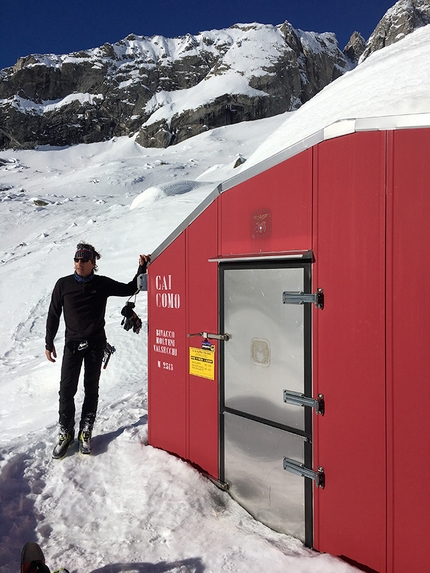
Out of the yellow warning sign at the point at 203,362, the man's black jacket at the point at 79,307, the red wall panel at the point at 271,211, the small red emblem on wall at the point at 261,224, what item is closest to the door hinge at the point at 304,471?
the yellow warning sign at the point at 203,362

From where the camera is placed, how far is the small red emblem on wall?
284cm

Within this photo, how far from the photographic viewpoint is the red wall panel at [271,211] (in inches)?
103

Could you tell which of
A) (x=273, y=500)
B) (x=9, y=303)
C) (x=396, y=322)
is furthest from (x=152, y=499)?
(x=9, y=303)

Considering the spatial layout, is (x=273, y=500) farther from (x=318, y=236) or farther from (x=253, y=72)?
(x=253, y=72)

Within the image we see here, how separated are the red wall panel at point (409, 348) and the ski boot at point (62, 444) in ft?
9.25

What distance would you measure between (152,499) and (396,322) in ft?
7.32

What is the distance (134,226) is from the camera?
50.9 feet

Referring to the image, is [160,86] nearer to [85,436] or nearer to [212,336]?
[85,436]

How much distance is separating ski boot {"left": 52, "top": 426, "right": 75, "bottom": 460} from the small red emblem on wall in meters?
2.59

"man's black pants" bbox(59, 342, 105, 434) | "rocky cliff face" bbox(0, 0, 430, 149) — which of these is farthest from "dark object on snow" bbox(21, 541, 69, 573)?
"rocky cliff face" bbox(0, 0, 430, 149)

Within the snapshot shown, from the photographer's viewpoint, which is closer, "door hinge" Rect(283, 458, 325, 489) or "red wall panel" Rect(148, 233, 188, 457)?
"door hinge" Rect(283, 458, 325, 489)

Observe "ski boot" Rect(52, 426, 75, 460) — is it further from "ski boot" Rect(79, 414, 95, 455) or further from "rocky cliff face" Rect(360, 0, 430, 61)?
"rocky cliff face" Rect(360, 0, 430, 61)

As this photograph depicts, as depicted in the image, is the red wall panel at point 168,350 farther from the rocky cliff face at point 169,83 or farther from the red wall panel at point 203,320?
the rocky cliff face at point 169,83

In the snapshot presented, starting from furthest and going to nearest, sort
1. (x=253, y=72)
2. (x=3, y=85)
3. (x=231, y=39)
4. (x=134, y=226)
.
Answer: (x=231, y=39), (x=3, y=85), (x=253, y=72), (x=134, y=226)
